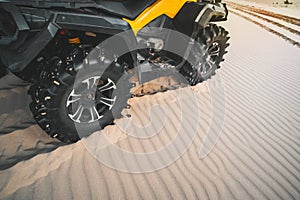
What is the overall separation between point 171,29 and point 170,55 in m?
0.35

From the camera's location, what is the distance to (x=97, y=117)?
2072 millimetres

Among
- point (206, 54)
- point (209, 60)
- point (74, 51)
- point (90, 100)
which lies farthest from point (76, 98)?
point (209, 60)

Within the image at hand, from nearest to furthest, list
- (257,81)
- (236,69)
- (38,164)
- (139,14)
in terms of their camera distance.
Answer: (38,164) → (139,14) → (257,81) → (236,69)

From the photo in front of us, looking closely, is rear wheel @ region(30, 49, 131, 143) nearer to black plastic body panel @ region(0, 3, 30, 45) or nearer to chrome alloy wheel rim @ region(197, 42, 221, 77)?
black plastic body panel @ region(0, 3, 30, 45)

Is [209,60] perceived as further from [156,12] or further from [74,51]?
[74,51]

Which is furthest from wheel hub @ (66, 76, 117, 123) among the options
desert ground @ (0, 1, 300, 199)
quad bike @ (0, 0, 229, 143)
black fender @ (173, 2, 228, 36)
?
black fender @ (173, 2, 228, 36)

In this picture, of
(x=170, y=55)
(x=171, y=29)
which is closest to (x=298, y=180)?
(x=170, y=55)

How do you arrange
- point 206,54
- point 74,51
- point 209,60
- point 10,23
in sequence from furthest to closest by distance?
point 209,60 < point 206,54 < point 74,51 < point 10,23

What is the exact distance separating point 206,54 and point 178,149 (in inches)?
64.4

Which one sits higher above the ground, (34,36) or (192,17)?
(192,17)

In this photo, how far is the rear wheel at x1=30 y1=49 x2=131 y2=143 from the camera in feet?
5.56

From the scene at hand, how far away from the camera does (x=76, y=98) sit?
1.90m

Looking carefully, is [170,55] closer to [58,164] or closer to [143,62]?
[143,62]

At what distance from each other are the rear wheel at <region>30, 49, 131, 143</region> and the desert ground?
17 centimetres
